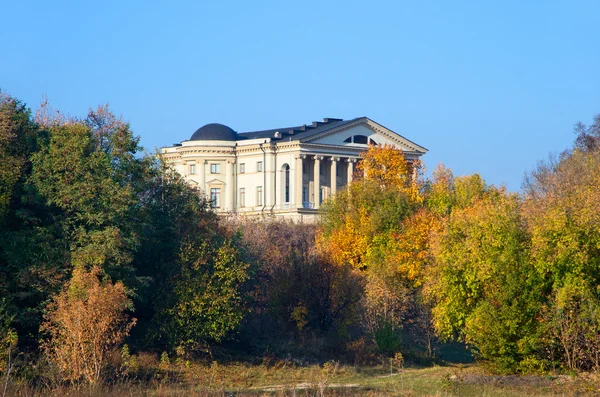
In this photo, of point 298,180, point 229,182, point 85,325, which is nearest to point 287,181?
point 298,180

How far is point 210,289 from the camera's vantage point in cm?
3900

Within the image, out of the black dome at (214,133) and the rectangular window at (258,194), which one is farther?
the black dome at (214,133)

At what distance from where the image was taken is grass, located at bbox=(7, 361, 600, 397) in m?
27.8

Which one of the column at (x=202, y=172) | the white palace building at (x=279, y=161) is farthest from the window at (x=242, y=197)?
the column at (x=202, y=172)

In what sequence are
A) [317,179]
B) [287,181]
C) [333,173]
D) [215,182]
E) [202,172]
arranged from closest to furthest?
[317,179], [287,181], [333,173], [202,172], [215,182]

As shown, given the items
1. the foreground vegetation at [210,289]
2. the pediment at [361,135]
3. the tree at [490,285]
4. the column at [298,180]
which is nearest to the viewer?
the foreground vegetation at [210,289]

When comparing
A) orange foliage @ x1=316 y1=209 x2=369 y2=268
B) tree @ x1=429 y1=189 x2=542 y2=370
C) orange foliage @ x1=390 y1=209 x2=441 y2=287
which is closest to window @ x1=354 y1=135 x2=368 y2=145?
orange foliage @ x1=316 y1=209 x2=369 y2=268

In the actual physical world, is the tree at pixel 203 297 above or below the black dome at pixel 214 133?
below

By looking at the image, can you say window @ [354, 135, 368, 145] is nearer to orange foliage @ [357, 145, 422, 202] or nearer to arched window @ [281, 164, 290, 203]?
arched window @ [281, 164, 290, 203]

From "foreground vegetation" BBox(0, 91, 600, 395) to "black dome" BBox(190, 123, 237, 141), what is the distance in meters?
54.2

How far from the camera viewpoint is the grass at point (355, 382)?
2781 cm

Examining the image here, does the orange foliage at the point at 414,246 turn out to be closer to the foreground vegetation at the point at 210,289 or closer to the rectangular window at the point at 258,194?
the foreground vegetation at the point at 210,289

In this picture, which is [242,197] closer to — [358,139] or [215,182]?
[215,182]

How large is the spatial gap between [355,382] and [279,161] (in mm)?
66797
